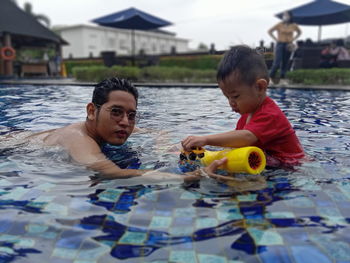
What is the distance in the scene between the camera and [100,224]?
2217 millimetres

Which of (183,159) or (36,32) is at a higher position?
(36,32)

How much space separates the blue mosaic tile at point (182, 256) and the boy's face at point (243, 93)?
1702mm

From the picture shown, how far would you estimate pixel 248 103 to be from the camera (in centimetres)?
328

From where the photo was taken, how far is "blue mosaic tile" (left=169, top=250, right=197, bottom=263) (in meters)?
1.83

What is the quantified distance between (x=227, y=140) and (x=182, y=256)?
1470 millimetres

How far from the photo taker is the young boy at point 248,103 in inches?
124

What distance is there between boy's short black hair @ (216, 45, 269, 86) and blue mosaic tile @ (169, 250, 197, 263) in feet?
5.71

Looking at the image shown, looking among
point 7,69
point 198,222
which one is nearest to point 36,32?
point 7,69

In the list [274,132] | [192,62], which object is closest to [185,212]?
[274,132]

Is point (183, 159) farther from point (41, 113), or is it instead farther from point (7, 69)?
point (7, 69)

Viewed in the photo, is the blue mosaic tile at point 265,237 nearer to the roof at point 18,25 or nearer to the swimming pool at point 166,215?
the swimming pool at point 166,215

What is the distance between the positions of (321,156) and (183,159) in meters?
1.59

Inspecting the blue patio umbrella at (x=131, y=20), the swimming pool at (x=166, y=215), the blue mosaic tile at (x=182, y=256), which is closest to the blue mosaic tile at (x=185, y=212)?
the swimming pool at (x=166, y=215)

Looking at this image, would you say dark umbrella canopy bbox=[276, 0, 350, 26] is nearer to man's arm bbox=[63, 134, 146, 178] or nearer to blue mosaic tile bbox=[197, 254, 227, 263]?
man's arm bbox=[63, 134, 146, 178]
